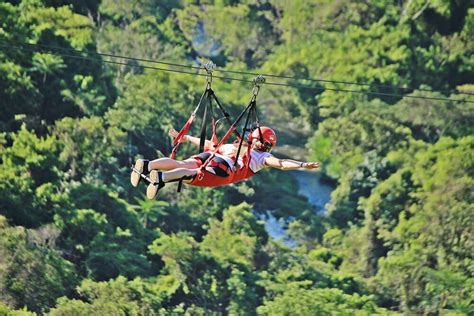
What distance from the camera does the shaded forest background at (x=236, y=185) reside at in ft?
71.0

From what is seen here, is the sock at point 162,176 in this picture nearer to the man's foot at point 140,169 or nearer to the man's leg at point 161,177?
the man's leg at point 161,177

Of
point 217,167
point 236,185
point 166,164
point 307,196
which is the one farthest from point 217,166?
point 307,196

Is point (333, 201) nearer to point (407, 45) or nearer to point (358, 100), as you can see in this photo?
point (358, 100)

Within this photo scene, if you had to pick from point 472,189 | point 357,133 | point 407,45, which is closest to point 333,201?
point 357,133

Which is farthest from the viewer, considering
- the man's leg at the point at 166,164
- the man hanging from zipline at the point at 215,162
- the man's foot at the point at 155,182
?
the man's leg at the point at 166,164

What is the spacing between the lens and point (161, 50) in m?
31.5

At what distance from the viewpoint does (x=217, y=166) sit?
7.46 m

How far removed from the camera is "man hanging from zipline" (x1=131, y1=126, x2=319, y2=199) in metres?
7.09

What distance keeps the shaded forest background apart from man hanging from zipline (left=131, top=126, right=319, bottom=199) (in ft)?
42.0

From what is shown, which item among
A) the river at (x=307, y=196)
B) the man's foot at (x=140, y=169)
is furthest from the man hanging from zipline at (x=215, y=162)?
the river at (x=307, y=196)

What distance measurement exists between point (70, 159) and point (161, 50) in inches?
299

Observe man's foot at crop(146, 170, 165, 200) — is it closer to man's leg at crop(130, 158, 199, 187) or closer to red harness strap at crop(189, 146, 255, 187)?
man's leg at crop(130, 158, 199, 187)

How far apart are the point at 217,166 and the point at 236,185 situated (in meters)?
19.3

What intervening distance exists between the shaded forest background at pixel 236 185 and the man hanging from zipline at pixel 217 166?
12.8 m
